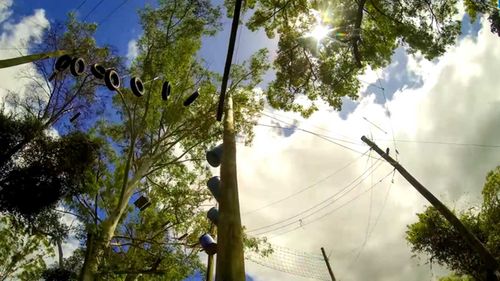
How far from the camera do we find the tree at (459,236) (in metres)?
17.7

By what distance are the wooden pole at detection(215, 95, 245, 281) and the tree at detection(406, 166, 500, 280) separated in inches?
718

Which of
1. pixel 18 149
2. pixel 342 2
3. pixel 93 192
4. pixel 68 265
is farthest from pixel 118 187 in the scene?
pixel 342 2

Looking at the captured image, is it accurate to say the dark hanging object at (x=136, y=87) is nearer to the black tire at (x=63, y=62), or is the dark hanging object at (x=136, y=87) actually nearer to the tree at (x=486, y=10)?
the black tire at (x=63, y=62)

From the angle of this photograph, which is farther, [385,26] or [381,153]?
[385,26]

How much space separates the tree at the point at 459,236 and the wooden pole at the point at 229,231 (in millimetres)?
18248

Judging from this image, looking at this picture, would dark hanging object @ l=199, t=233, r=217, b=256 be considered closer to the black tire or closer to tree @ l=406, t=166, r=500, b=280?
the black tire

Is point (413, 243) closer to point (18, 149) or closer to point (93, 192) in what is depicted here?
point (93, 192)

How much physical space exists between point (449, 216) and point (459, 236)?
1058 cm

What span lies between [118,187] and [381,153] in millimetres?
9481

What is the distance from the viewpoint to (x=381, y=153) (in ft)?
35.7

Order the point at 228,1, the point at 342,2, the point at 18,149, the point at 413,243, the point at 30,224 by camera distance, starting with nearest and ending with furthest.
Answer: the point at 18,149 < the point at 30,224 < the point at 342,2 < the point at 228,1 < the point at 413,243

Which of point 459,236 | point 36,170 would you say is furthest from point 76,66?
point 459,236

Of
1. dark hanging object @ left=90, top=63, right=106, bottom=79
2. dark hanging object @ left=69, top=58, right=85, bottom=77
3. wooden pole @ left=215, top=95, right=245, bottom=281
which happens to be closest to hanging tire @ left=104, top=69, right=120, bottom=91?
dark hanging object @ left=90, top=63, right=106, bottom=79

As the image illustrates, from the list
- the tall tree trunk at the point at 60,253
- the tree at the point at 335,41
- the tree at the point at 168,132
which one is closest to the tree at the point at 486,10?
the tree at the point at 335,41
